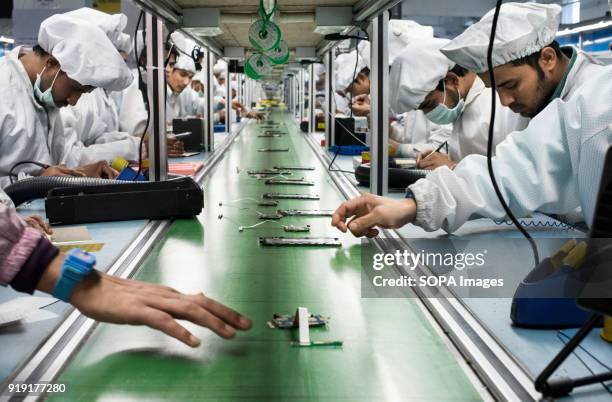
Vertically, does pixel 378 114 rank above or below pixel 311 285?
above

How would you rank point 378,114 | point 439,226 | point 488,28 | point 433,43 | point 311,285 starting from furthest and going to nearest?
1. point 433,43
2. point 378,114
3. point 488,28
4. point 439,226
5. point 311,285

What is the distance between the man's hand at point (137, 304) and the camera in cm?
94

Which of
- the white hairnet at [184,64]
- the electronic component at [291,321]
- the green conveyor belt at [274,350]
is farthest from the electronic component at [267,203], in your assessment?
the white hairnet at [184,64]

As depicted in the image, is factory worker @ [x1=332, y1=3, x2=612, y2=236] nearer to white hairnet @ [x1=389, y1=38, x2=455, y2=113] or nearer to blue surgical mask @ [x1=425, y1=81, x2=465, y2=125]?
white hairnet @ [x1=389, y1=38, x2=455, y2=113]

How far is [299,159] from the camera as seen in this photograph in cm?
429

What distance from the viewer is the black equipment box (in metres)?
2.12

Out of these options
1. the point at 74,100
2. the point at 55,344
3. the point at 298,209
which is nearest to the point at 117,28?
the point at 74,100

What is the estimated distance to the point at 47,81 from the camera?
287 cm

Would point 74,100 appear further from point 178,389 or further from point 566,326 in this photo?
point 566,326

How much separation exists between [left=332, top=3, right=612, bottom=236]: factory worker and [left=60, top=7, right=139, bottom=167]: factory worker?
189 centimetres

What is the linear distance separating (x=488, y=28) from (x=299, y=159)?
6.87 ft

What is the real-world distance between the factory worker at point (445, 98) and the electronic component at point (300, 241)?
1.28 metres

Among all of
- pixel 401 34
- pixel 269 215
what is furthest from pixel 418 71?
pixel 269 215

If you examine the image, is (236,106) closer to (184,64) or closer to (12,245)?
(184,64)
